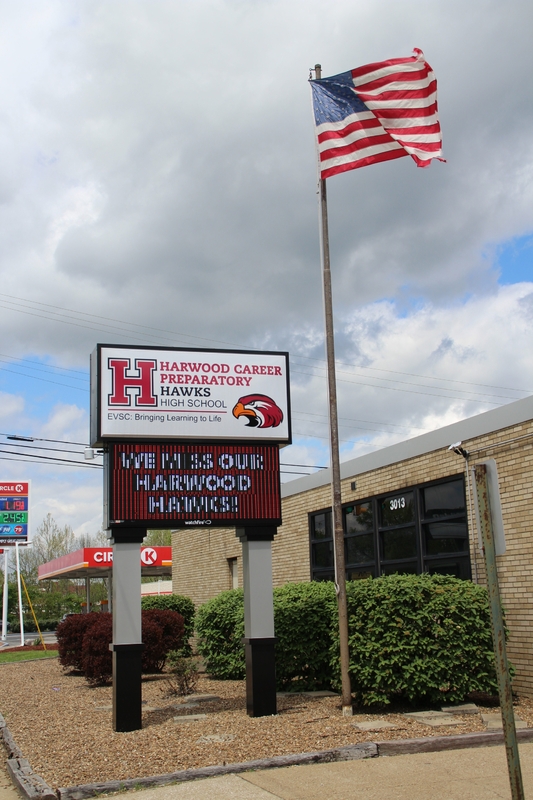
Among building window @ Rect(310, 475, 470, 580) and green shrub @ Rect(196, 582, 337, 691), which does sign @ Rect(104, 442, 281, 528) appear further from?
building window @ Rect(310, 475, 470, 580)

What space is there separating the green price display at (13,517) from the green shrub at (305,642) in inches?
1296

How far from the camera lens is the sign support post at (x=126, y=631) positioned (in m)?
10.0

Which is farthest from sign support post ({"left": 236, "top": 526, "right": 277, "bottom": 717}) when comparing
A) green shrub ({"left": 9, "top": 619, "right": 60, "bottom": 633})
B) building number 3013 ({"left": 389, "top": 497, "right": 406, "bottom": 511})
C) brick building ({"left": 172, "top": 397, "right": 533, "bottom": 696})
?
green shrub ({"left": 9, "top": 619, "right": 60, "bottom": 633})

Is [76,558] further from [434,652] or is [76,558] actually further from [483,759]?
[483,759]

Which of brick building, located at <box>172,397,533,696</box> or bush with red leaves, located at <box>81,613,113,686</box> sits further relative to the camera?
bush with red leaves, located at <box>81,613,113,686</box>

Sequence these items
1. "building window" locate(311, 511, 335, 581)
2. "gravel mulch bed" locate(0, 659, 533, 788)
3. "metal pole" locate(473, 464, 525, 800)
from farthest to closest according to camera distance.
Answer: "building window" locate(311, 511, 335, 581)
"gravel mulch bed" locate(0, 659, 533, 788)
"metal pole" locate(473, 464, 525, 800)

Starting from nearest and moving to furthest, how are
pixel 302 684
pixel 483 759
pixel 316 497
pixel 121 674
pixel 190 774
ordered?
pixel 190 774 → pixel 483 759 → pixel 121 674 → pixel 302 684 → pixel 316 497

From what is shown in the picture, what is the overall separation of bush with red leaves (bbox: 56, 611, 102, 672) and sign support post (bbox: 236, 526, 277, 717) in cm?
789

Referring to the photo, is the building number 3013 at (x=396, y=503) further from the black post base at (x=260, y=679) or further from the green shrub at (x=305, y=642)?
the black post base at (x=260, y=679)

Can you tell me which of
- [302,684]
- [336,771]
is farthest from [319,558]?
[336,771]

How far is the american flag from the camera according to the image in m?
11.0

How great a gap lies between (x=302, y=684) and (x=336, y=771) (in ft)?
16.9

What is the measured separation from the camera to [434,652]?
10562mm

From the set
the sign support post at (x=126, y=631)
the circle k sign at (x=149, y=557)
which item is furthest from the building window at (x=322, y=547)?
the circle k sign at (x=149, y=557)
